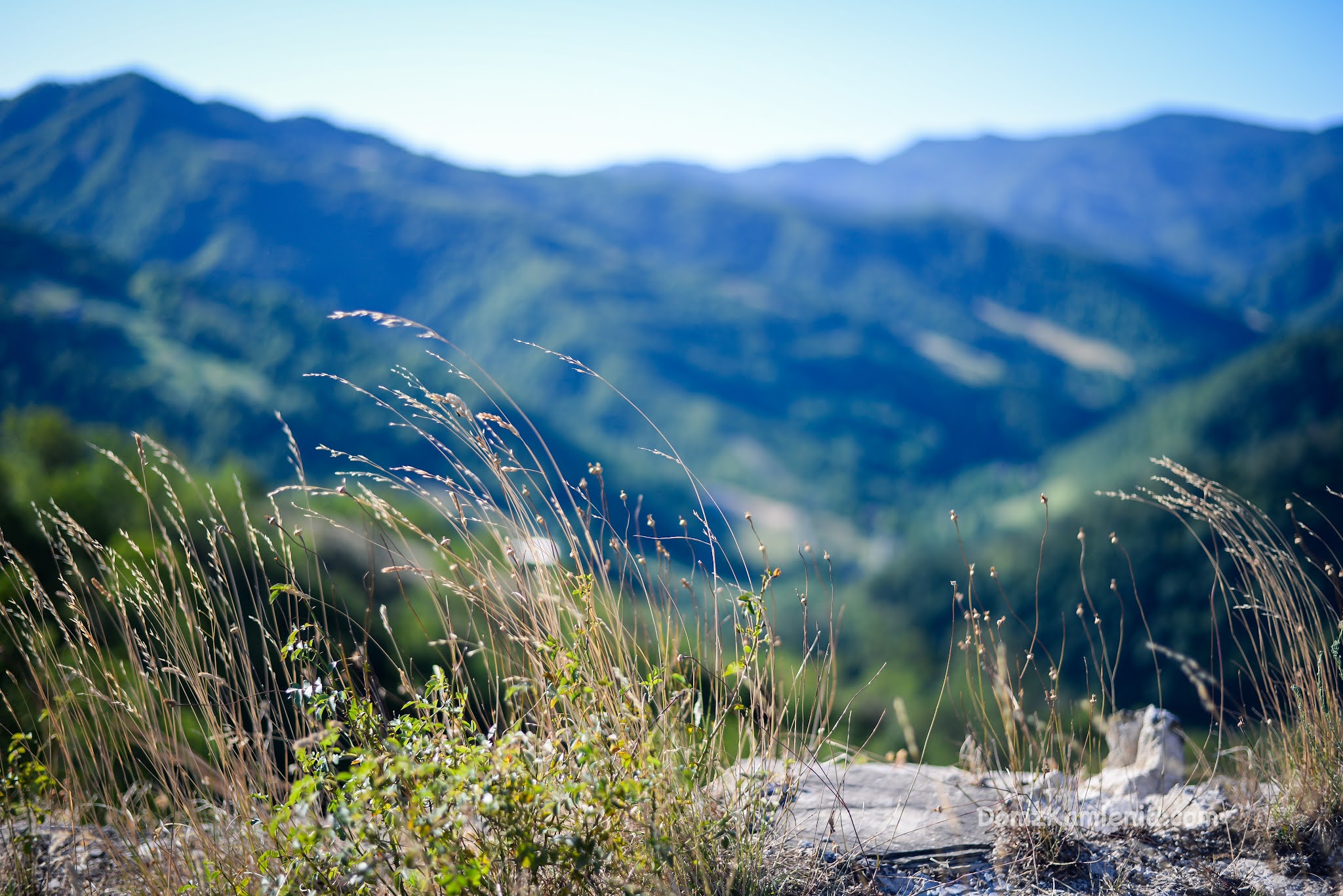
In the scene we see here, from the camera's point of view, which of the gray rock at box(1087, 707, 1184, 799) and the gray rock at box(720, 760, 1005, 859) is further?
the gray rock at box(1087, 707, 1184, 799)

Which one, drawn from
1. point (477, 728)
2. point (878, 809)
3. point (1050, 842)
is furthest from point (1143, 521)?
point (477, 728)

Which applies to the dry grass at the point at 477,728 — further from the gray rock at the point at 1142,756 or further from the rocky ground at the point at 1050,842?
the gray rock at the point at 1142,756

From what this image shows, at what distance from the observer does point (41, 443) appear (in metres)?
23.8

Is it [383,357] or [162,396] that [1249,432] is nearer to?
[383,357]

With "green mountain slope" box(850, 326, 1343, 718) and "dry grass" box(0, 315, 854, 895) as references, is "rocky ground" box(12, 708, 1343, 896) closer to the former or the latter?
"dry grass" box(0, 315, 854, 895)

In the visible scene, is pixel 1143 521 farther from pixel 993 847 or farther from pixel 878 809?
pixel 993 847

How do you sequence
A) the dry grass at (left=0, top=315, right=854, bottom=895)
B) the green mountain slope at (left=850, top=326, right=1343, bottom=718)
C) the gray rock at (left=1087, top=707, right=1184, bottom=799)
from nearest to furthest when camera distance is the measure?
the dry grass at (left=0, top=315, right=854, bottom=895) < the gray rock at (left=1087, top=707, right=1184, bottom=799) < the green mountain slope at (left=850, top=326, right=1343, bottom=718)

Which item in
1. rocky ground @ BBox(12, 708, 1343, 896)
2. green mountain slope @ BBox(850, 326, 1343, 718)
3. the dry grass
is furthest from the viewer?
green mountain slope @ BBox(850, 326, 1343, 718)

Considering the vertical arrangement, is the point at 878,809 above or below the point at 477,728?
below

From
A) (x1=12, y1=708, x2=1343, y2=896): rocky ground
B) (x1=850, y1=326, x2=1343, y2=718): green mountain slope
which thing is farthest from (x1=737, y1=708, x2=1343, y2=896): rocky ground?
(x1=850, y1=326, x2=1343, y2=718): green mountain slope

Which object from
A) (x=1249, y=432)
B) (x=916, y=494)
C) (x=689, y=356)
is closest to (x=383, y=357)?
(x=689, y=356)

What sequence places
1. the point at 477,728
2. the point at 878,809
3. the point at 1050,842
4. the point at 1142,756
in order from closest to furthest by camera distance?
the point at 477,728
the point at 1050,842
the point at 878,809
the point at 1142,756

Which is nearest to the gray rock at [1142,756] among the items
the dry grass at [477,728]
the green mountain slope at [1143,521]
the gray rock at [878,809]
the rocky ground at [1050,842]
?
the rocky ground at [1050,842]

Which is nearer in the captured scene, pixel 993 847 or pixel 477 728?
pixel 477 728
